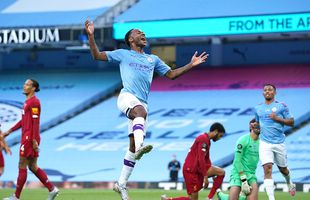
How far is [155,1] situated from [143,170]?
884 cm

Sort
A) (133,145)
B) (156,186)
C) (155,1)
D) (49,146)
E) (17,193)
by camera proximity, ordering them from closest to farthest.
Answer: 1. (133,145)
2. (17,193)
3. (156,186)
4. (49,146)
5. (155,1)

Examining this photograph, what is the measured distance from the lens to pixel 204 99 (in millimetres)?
36906

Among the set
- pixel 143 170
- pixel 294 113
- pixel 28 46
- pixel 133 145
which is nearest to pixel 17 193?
pixel 133 145

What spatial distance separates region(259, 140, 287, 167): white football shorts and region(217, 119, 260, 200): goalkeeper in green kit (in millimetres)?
474

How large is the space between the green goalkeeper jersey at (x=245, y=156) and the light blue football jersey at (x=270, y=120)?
75 centimetres

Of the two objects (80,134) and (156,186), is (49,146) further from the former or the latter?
(156,186)

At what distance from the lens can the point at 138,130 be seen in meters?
13.9

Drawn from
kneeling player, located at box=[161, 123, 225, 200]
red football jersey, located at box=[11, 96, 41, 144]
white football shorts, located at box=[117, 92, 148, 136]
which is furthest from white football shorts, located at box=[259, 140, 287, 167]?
red football jersey, located at box=[11, 96, 41, 144]

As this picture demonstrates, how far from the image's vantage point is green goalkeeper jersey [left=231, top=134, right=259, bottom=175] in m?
16.8

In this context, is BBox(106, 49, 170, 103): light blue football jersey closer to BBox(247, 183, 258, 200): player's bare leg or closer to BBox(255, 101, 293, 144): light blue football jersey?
BBox(247, 183, 258, 200): player's bare leg

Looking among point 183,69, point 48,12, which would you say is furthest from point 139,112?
point 48,12

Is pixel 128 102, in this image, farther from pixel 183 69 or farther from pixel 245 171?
pixel 245 171

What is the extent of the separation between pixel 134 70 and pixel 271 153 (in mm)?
4662

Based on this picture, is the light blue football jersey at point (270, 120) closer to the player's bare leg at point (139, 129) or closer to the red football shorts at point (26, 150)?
the player's bare leg at point (139, 129)
